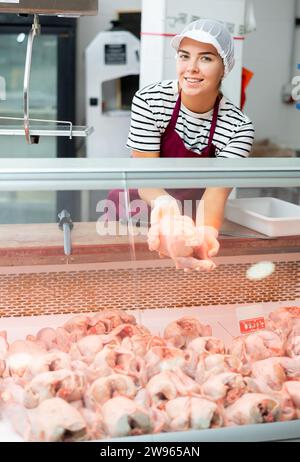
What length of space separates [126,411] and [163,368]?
0.18 metres

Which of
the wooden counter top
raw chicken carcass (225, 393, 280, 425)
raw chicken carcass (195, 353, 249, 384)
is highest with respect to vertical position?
the wooden counter top

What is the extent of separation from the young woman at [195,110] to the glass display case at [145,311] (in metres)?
0.56

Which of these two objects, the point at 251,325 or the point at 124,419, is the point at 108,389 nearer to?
the point at 124,419

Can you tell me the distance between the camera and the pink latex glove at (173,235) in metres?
1.72

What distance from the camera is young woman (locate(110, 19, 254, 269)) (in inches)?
91.0

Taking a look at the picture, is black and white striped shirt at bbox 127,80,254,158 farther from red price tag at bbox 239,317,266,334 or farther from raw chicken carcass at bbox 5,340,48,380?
raw chicken carcass at bbox 5,340,48,380

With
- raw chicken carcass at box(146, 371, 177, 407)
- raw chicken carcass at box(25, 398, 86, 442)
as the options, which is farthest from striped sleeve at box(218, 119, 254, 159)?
raw chicken carcass at box(25, 398, 86, 442)

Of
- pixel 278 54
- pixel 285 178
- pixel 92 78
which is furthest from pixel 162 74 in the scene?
pixel 285 178

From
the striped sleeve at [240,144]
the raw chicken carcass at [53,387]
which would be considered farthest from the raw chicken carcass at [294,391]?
the striped sleeve at [240,144]

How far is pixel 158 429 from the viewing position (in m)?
1.48

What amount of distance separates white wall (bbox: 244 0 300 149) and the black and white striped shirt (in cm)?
312

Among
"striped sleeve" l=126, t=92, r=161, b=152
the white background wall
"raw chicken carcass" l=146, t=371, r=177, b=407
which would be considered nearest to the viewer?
"raw chicken carcass" l=146, t=371, r=177, b=407

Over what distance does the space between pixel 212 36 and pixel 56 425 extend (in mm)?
1402

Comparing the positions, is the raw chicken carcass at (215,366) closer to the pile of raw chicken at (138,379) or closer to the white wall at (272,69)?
the pile of raw chicken at (138,379)
